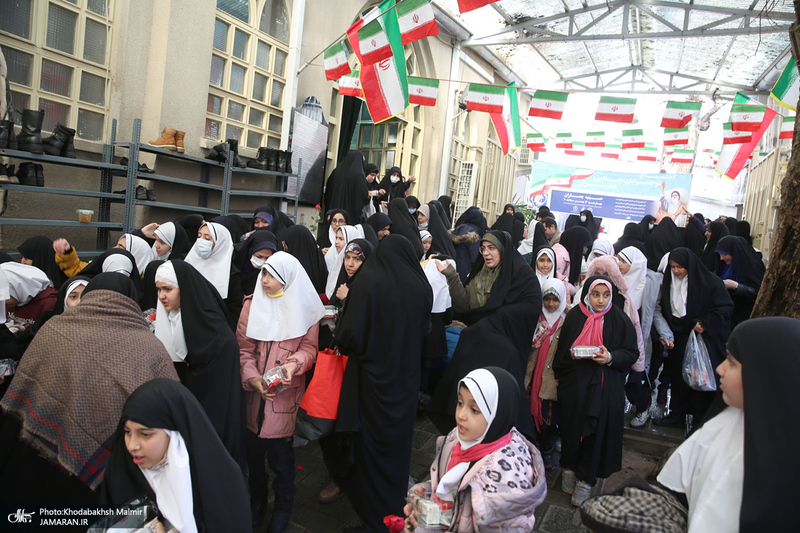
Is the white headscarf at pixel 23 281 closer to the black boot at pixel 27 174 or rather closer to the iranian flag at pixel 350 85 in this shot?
the black boot at pixel 27 174

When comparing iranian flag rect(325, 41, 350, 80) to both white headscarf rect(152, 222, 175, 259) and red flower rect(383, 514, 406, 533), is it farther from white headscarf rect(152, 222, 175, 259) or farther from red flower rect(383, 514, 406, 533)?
red flower rect(383, 514, 406, 533)

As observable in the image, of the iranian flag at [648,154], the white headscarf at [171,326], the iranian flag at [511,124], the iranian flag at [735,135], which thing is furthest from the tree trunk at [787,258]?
the iranian flag at [648,154]

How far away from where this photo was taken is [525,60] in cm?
1494

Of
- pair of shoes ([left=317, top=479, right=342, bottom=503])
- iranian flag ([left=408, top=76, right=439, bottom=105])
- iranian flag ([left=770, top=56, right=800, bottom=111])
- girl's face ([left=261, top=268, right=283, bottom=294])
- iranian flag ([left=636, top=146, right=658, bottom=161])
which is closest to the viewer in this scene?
girl's face ([left=261, top=268, right=283, bottom=294])

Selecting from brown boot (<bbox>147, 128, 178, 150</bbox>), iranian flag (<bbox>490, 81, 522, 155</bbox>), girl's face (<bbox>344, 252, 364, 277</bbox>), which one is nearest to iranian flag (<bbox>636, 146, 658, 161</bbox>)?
iranian flag (<bbox>490, 81, 522, 155</bbox>)

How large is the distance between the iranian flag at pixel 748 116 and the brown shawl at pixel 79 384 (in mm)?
9892

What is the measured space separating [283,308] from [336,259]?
6.52 feet

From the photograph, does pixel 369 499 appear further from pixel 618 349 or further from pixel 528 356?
pixel 618 349

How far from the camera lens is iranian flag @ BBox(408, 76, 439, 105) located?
27.8 ft

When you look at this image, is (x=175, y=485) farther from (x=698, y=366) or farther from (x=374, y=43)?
(x=374, y=43)

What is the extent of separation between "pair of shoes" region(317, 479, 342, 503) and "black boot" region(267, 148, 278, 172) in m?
5.02

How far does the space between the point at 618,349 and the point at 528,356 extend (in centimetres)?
61

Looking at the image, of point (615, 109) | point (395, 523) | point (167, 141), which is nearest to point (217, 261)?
point (167, 141)

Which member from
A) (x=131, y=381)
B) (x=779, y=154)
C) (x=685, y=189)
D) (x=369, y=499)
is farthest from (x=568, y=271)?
(x=685, y=189)
